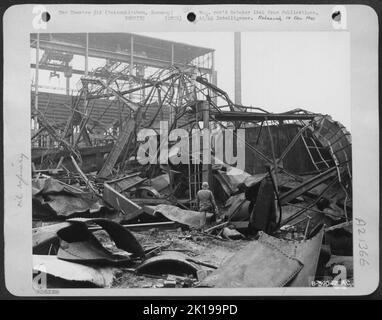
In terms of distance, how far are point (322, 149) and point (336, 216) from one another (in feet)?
0.99

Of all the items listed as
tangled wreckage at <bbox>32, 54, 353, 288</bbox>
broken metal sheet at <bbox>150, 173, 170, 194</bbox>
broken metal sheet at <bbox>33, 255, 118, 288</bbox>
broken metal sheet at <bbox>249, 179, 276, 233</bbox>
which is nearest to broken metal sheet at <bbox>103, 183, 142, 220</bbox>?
tangled wreckage at <bbox>32, 54, 353, 288</bbox>

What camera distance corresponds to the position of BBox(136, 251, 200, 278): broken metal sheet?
171 cm

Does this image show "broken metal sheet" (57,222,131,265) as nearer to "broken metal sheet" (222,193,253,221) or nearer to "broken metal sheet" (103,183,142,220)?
"broken metal sheet" (103,183,142,220)

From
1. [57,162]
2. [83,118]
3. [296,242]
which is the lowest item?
[296,242]

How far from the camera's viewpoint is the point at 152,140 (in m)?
1.78

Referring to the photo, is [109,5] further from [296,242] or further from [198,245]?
[296,242]

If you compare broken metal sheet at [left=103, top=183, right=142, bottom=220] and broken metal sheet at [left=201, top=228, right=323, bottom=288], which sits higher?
broken metal sheet at [left=103, top=183, right=142, bottom=220]

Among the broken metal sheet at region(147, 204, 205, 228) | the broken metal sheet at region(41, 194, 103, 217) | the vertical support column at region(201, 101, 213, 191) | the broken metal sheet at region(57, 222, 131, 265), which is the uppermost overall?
the vertical support column at region(201, 101, 213, 191)

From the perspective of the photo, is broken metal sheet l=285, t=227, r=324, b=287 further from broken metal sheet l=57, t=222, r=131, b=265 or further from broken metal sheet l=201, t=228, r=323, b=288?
broken metal sheet l=57, t=222, r=131, b=265

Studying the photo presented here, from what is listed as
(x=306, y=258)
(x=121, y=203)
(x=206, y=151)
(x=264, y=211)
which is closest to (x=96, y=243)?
(x=121, y=203)

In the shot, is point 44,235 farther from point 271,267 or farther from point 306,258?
point 306,258

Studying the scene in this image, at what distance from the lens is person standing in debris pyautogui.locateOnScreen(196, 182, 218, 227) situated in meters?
1.76

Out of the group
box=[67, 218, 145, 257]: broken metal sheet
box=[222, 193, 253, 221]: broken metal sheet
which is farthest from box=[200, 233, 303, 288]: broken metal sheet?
box=[67, 218, 145, 257]: broken metal sheet
